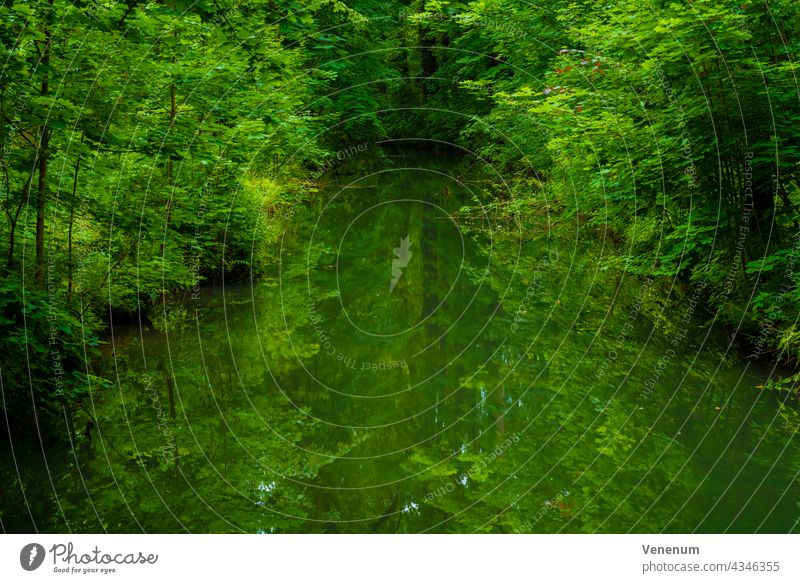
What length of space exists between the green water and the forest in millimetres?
40

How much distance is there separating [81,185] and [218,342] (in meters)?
4.04

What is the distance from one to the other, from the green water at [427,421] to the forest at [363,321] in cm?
4

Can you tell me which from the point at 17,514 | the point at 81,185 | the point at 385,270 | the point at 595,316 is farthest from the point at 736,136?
the point at 385,270

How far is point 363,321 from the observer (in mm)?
13414

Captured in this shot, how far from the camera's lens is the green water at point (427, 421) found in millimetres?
6516
